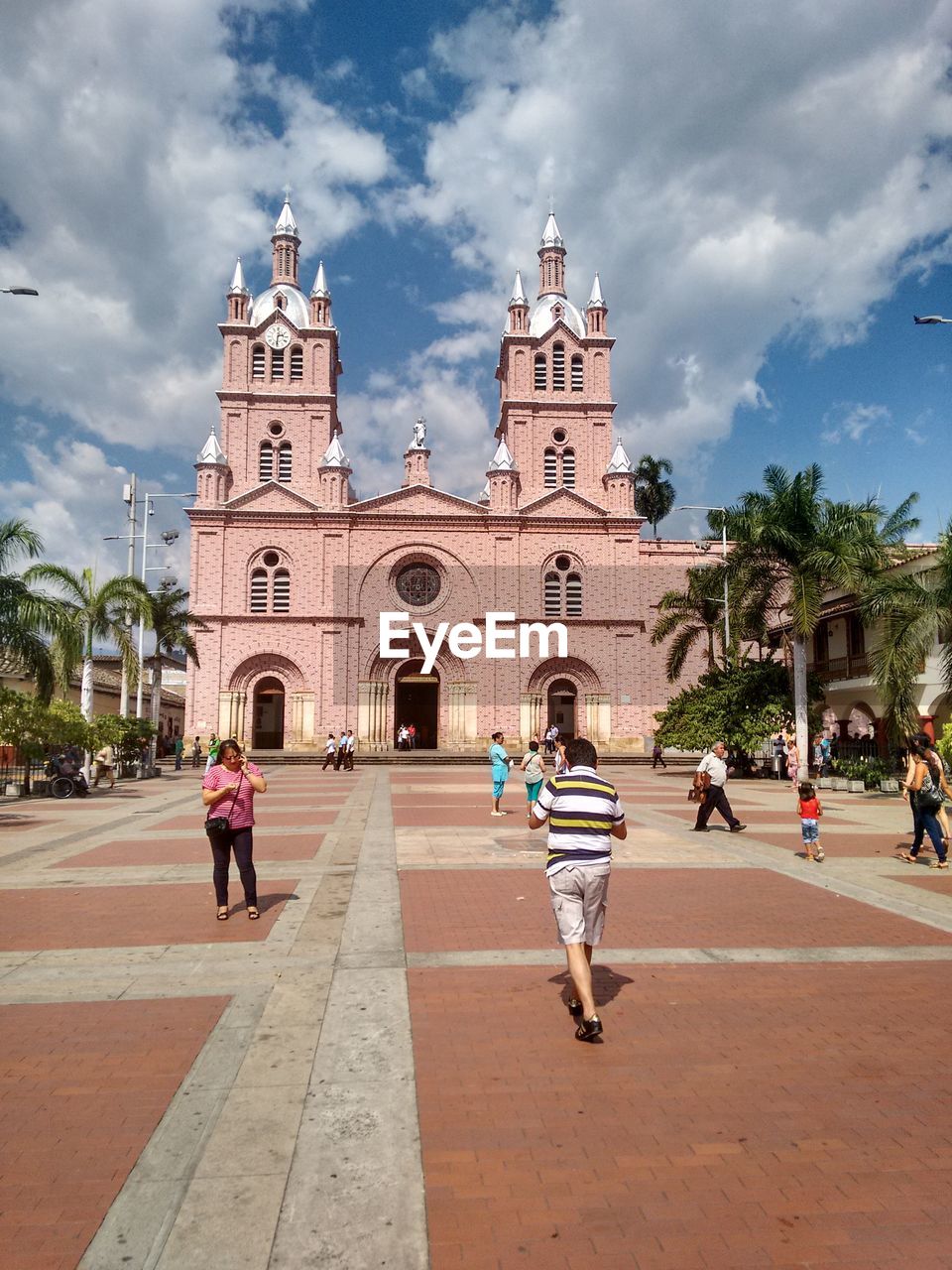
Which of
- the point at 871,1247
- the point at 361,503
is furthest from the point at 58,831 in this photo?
the point at 361,503

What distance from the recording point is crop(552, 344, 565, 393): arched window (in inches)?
1831

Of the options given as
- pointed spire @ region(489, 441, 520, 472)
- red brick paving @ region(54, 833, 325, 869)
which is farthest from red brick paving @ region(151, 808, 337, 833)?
pointed spire @ region(489, 441, 520, 472)

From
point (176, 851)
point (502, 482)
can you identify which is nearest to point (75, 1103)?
point (176, 851)

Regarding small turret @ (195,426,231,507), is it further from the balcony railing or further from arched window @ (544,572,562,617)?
the balcony railing

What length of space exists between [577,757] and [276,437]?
4226 centimetres

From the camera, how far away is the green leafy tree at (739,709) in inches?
1046

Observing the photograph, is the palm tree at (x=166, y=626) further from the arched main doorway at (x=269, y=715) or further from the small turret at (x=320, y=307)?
the small turret at (x=320, y=307)

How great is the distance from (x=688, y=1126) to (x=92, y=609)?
79.2 feet

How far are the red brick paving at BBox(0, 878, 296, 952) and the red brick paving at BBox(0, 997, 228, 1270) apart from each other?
161 centimetres

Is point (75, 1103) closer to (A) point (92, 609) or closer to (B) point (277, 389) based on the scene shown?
(A) point (92, 609)

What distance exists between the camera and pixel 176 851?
39.3ft

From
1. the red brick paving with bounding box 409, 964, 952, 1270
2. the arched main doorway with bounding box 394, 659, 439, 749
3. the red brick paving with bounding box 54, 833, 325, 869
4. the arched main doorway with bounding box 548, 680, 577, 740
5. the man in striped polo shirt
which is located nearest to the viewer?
the red brick paving with bounding box 409, 964, 952, 1270

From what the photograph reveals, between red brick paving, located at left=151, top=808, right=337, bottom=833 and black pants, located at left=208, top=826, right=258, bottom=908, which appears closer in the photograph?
black pants, located at left=208, top=826, right=258, bottom=908

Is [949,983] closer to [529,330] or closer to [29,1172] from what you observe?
[29,1172]
